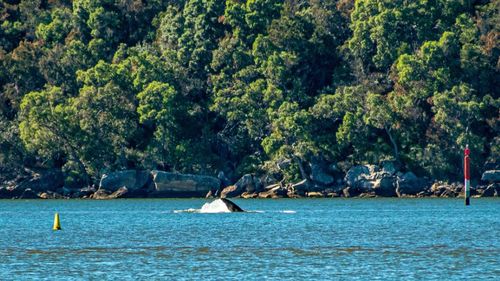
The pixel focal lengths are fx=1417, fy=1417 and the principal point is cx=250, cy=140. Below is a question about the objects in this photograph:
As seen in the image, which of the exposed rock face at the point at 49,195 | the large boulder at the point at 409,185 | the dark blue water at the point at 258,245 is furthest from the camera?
the exposed rock face at the point at 49,195

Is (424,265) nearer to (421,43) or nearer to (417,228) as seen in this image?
(417,228)

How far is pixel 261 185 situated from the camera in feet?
475

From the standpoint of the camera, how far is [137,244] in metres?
66.8

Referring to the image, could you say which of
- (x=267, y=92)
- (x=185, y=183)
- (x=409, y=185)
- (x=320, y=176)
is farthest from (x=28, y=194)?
(x=409, y=185)

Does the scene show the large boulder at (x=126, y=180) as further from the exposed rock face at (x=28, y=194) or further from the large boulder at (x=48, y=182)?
the exposed rock face at (x=28, y=194)

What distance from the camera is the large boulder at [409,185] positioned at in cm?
13900

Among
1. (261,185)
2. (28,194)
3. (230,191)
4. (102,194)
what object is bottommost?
(102,194)

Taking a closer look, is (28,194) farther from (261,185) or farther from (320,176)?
(320,176)

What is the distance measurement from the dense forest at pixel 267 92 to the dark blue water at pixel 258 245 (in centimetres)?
3122

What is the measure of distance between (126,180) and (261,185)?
1405 centimetres

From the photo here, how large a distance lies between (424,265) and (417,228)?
26782 millimetres

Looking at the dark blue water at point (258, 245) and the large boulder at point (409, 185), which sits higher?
the large boulder at point (409, 185)

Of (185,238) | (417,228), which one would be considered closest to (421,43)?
(417,228)

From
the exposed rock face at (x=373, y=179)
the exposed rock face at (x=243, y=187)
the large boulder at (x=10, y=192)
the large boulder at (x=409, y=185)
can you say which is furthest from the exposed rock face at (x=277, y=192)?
the large boulder at (x=10, y=192)
